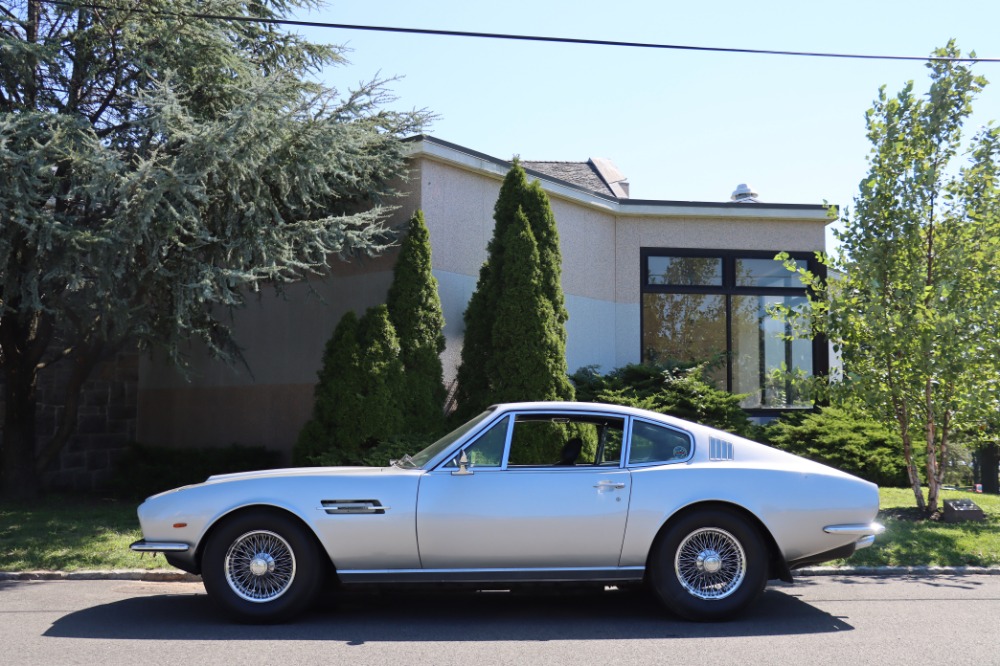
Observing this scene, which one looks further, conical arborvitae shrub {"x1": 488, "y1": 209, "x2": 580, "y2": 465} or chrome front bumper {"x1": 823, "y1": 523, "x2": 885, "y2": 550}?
conical arborvitae shrub {"x1": 488, "y1": 209, "x2": 580, "y2": 465}

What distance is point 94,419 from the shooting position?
16.4 metres

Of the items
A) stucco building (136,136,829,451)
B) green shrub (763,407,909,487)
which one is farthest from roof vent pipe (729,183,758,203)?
green shrub (763,407,909,487)

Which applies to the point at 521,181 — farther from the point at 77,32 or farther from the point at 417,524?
the point at 417,524

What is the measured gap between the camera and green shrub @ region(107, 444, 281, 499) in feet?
45.6

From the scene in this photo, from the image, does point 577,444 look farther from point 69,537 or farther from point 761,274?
point 761,274

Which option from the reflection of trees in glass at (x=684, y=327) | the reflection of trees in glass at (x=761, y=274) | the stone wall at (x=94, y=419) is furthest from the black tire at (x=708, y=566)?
the stone wall at (x=94, y=419)

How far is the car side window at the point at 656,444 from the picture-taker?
270 inches

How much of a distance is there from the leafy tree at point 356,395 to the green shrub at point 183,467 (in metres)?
2.61

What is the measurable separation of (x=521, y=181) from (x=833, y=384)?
4.78 meters

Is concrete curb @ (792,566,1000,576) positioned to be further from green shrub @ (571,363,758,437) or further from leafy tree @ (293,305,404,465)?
leafy tree @ (293,305,404,465)

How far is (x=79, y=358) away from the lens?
1342cm

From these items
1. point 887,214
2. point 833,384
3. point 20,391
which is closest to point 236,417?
point 20,391

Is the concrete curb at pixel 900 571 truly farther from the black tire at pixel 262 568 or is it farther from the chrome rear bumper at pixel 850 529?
the black tire at pixel 262 568

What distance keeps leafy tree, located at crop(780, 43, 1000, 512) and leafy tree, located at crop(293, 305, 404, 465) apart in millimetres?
5206
